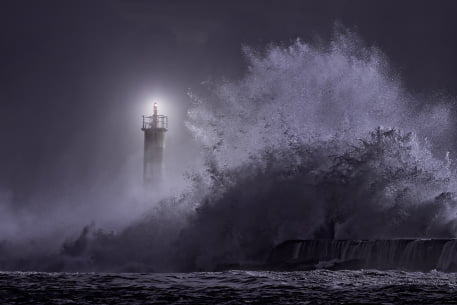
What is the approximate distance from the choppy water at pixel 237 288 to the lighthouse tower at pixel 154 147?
67.3ft

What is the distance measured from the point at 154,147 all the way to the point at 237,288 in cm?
2437

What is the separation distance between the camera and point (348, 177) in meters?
21.5

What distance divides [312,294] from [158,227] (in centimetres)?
1318

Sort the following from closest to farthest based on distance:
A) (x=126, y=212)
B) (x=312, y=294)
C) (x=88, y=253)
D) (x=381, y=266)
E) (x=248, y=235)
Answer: (x=312, y=294), (x=381, y=266), (x=248, y=235), (x=88, y=253), (x=126, y=212)

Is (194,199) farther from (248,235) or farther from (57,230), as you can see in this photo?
(57,230)

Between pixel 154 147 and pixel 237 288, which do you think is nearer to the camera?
pixel 237 288

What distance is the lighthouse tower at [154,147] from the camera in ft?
117

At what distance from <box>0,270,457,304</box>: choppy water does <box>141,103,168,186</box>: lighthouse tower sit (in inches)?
807

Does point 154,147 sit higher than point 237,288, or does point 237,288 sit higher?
point 154,147

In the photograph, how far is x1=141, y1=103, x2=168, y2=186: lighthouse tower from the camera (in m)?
35.7

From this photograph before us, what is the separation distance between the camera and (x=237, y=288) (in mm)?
12445

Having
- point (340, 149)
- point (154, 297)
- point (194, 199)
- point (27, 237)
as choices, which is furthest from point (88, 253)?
point (154, 297)

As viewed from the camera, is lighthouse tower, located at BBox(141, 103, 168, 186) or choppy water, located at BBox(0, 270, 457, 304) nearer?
choppy water, located at BBox(0, 270, 457, 304)

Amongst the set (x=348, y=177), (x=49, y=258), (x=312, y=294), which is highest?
(x=348, y=177)
